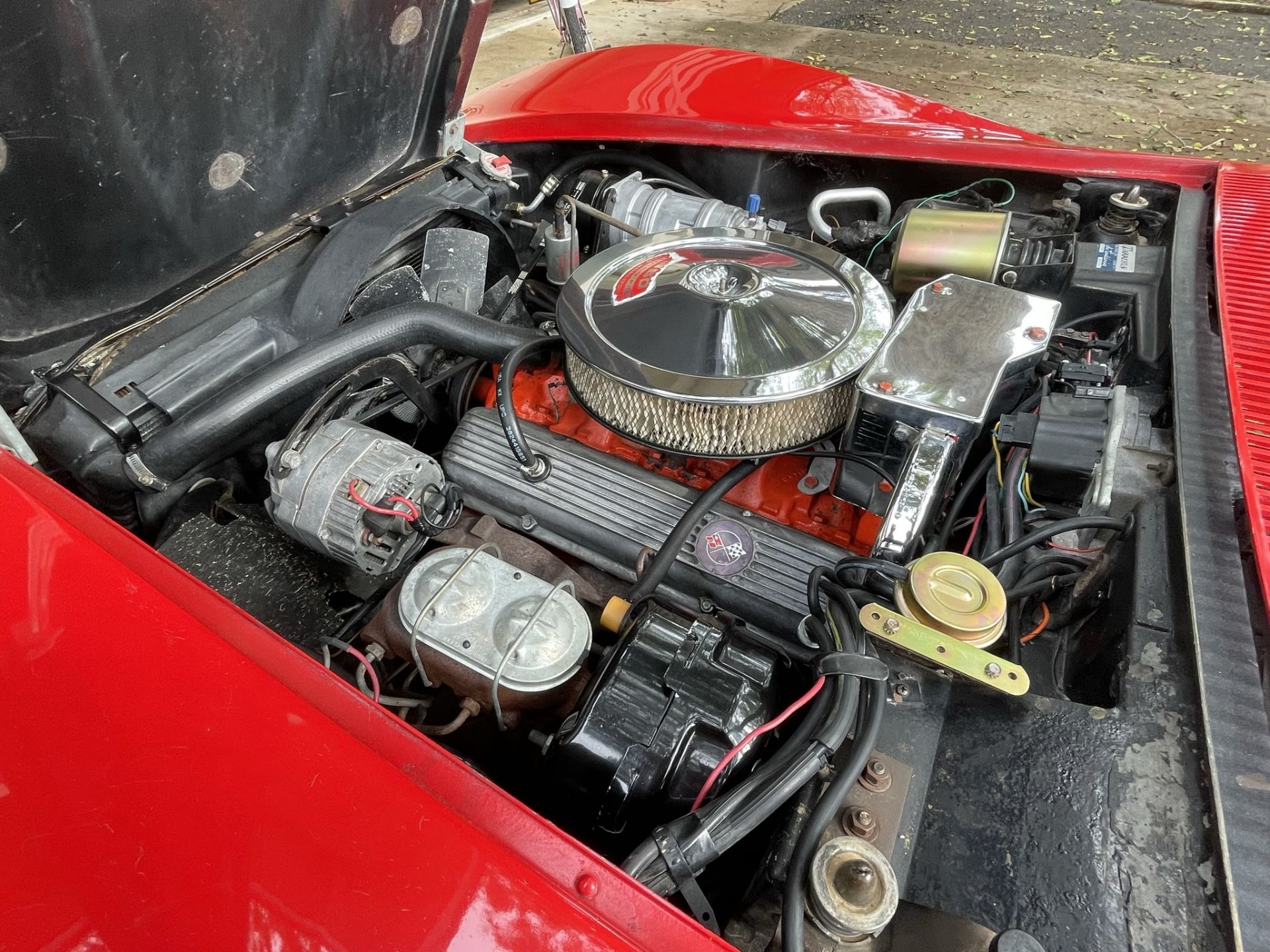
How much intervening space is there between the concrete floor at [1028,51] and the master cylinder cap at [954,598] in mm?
4550

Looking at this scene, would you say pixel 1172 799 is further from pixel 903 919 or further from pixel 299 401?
pixel 299 401

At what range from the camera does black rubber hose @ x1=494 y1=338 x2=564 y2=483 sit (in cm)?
120

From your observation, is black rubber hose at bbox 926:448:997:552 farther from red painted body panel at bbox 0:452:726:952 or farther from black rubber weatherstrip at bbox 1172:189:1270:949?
red painted body panel at bbox 0:452:726:952

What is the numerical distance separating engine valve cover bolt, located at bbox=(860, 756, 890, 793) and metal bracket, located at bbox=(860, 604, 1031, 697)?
13cm

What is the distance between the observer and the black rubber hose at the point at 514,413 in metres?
1.20

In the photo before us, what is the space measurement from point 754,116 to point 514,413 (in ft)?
3.52

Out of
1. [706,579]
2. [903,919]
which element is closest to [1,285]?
[706,579]

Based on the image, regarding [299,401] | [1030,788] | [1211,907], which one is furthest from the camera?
[299,401]

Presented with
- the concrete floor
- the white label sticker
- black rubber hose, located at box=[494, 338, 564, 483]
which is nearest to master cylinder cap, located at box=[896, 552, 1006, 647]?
black rubber hose, located at box=[494, 338, 564, 483]

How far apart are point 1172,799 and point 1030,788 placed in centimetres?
12

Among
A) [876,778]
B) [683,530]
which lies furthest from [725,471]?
[876,778]

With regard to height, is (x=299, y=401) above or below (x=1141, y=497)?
below

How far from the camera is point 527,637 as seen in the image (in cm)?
96

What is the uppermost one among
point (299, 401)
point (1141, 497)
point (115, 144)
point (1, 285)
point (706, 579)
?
point (115, 144)
